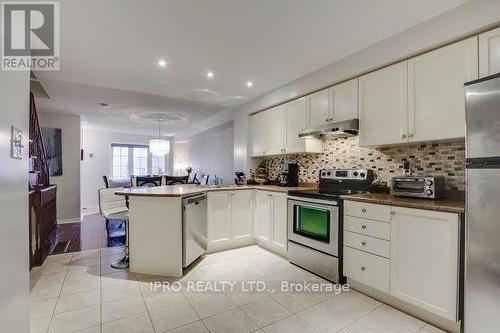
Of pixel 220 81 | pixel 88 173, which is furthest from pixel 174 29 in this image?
pixel 88 173

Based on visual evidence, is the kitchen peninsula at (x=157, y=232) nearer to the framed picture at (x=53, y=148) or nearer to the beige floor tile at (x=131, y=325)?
the beige floor tile at (x=131, y=325)

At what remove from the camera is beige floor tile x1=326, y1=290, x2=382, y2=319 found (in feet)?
6.86

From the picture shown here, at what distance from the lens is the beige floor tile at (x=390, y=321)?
1.88 m

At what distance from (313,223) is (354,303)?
2.89ft

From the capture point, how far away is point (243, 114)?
4.71 meters

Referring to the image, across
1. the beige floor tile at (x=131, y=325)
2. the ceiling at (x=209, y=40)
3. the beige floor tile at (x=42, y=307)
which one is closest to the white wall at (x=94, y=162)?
the ceiling at (x=209, y=40)

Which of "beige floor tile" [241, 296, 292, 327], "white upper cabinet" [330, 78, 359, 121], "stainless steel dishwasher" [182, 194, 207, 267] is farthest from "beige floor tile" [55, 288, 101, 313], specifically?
"white upper cabinet" [330, 78, 359, 121]

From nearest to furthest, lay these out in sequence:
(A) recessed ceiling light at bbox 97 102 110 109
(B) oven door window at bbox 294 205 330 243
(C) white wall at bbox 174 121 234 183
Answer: (B) oven door window at bbox 294 205 330 243 < (A) recessed ceiling light at bbox 97 102 110 109 < (C) white wall at bbox 174 121 234 183

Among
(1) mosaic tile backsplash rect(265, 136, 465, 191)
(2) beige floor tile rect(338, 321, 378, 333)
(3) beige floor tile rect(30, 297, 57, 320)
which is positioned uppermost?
(1) mosaic tile backsplash rect(265, 136, 465, 191)

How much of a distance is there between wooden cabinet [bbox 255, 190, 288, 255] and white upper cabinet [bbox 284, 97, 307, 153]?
75 centimetres

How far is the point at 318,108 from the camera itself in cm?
330

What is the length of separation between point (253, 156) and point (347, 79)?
218 cm

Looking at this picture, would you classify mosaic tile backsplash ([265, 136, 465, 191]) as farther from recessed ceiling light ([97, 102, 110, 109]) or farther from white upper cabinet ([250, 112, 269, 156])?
recessed ceiling light ([97, 102, 110, 109])

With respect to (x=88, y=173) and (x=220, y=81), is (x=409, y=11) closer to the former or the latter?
(x=220, y=81)
